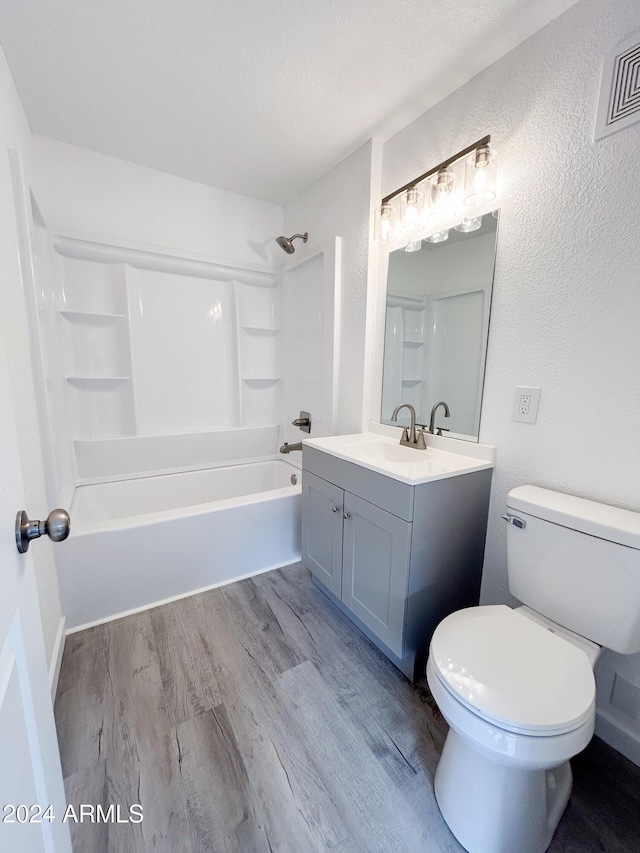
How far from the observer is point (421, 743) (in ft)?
3.90

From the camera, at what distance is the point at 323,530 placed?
1777mm

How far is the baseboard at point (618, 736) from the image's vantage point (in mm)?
1151

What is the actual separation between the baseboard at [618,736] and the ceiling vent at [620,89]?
1.87 m

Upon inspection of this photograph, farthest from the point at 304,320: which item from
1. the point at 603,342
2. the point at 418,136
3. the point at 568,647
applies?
the point at 568,647

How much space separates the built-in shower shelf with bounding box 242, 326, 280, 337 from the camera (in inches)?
109

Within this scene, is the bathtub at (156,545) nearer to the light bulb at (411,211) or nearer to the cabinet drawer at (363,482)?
the cabinet drawer at (363,482)

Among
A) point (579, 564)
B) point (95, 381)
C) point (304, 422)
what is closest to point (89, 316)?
point (95, 381)

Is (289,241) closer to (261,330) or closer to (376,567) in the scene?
(261,330)

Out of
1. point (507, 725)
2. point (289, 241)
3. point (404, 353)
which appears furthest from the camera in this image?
point (289, 241)

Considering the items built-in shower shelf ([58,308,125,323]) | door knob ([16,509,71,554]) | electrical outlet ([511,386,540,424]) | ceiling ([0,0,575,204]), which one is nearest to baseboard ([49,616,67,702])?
door knob ([16,509,71,554])

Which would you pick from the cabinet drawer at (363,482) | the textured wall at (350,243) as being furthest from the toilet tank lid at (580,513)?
the textured wall at (350,243)

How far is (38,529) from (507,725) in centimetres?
103

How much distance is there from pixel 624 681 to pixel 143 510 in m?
2.55

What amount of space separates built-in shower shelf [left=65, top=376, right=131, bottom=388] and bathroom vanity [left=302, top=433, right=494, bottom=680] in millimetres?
1509
